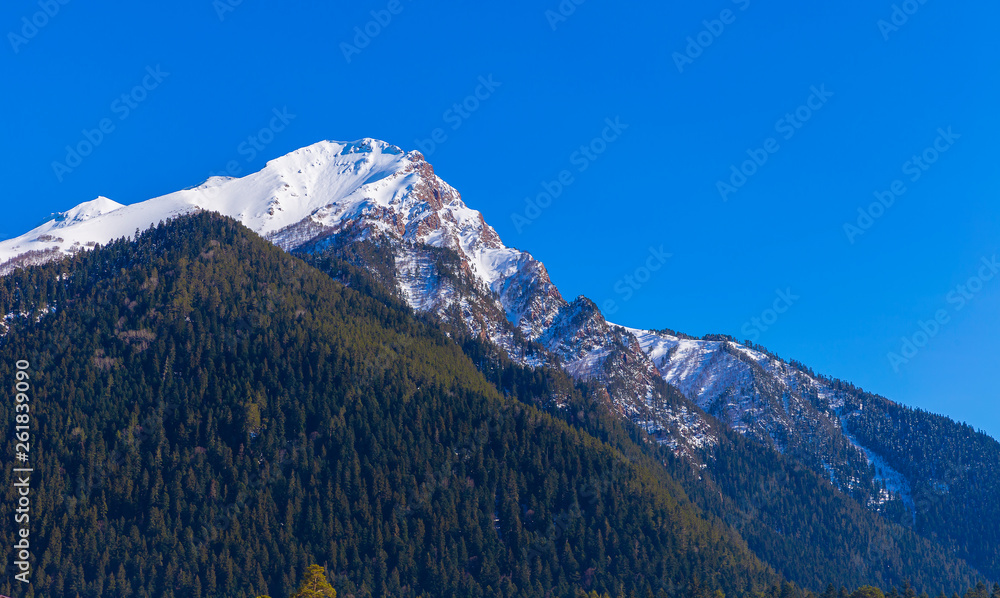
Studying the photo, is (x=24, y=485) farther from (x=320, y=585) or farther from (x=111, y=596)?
(x=320, y=585)

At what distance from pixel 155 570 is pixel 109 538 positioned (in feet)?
42.6

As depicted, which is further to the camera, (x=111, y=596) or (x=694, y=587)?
(x=694, y=587)

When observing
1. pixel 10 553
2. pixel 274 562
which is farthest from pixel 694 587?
pixel 10 553

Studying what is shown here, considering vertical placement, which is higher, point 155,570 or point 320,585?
point 320,585

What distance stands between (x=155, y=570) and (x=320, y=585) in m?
96.0

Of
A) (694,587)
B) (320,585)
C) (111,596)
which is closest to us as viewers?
(320,585)

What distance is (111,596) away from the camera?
18425cm

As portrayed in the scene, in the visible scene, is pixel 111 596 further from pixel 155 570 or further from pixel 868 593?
pixel 868 593

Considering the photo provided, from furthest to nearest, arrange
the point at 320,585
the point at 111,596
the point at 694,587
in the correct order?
the point at 694,587, the point at 111,596, the point at 320,585

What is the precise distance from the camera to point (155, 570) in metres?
191

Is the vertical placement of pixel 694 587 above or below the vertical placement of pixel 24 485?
above

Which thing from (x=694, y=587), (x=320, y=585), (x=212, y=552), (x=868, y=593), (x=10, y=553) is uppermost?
(x=868, y=593)

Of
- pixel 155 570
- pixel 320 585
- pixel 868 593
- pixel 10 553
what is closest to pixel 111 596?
pixel 155 570

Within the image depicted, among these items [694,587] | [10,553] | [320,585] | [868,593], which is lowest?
[10,553]
